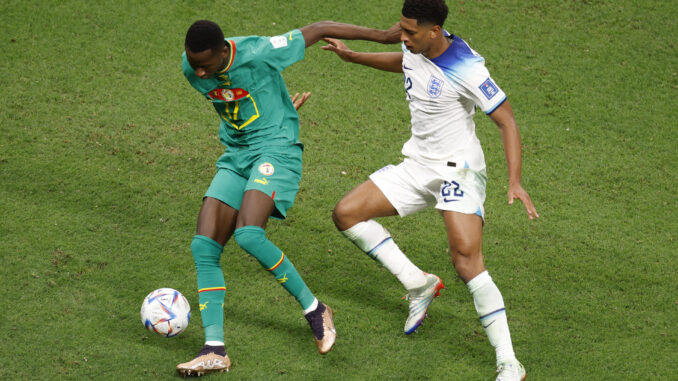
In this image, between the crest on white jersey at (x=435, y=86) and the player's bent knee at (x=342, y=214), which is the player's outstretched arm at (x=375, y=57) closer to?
the crest on white jersey at (x=435, y=86)

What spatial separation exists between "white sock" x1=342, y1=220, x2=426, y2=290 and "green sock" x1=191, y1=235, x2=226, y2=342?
91 cm

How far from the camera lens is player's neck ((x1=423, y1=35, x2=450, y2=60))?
4758 millimetres

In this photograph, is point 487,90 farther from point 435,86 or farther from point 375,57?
point 375,57

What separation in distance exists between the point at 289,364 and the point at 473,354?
3.97 feet

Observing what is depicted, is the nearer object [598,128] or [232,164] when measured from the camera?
[232,164]

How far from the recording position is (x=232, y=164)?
16.7 ft

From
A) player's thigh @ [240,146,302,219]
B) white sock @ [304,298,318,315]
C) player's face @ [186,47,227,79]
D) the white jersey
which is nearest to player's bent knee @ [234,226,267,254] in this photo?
player's thigh @ [240,146,302,219]

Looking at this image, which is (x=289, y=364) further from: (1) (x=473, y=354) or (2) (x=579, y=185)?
(2) (x=579, y=185)

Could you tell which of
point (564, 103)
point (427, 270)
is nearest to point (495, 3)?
point (564, 103)

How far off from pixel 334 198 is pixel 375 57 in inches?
60.6

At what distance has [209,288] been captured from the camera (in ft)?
15.5

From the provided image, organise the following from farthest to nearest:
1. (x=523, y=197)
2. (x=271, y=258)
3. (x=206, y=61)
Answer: (x=271, y=258)
(x=206, y=61)
(x=523, y=197)


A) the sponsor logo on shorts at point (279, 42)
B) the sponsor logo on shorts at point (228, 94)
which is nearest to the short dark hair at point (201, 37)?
the sponsor logo on shorts at point (228, 94)

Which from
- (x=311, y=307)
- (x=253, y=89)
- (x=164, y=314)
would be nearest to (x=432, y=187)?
(x=311, y=307)
